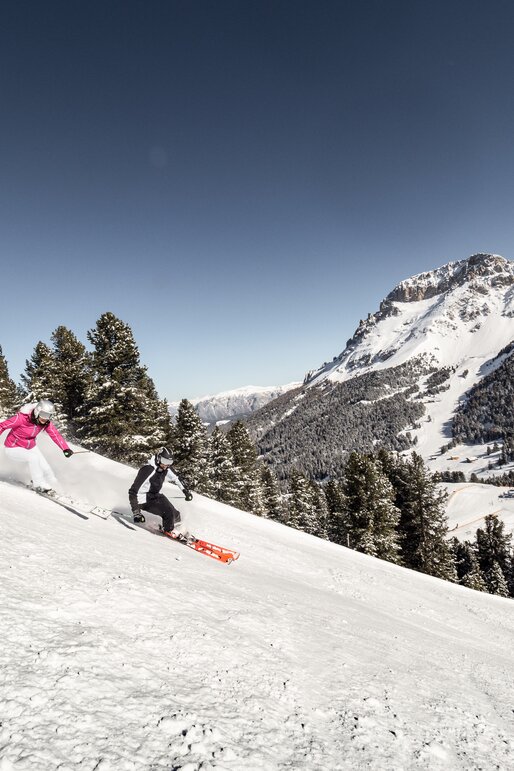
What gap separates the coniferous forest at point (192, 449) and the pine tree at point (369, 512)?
8cm

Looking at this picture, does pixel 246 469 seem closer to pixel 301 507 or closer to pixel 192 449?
pixel 192 449

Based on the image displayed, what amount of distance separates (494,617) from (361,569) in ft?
12.8

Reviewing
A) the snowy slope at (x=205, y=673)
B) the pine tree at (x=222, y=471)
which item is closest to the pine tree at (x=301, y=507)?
the pine tree at (x=222, y=471)

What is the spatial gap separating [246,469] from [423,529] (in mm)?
18870

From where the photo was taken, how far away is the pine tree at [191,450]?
118ft

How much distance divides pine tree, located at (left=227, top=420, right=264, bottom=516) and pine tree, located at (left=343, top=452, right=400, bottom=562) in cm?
1170

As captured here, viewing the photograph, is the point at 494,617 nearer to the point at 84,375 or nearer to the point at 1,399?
the point at 84,375

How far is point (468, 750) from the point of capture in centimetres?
354

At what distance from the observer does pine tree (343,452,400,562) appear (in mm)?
33750

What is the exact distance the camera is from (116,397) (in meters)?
30.5

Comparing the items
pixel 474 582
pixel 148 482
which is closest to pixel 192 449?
pixel 148 482

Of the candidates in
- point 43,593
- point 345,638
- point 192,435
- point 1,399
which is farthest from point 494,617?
point 1,399

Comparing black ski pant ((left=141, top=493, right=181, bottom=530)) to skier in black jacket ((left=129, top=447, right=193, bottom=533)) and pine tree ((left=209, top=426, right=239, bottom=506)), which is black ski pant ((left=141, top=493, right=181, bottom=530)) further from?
pine tree ((left=209, top=426, right=239, bottom=506))

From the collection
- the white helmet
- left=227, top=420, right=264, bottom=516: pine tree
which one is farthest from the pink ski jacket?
left=227, top=420, right=264, bottom=516: pine tree
